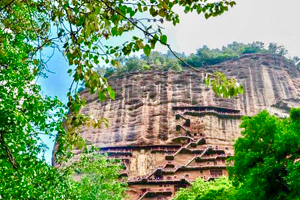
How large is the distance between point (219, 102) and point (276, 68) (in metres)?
10.6

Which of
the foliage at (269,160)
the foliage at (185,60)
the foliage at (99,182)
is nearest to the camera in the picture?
the foliage at (269,160)

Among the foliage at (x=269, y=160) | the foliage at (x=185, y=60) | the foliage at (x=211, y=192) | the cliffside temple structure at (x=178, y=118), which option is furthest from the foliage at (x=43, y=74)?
the foliage at (x=185, y=60)

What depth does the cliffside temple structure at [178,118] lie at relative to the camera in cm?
3256

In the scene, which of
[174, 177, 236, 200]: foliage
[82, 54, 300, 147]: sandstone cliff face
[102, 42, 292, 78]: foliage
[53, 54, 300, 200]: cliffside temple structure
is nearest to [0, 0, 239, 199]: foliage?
[174, 177, 236, 200]: foliage

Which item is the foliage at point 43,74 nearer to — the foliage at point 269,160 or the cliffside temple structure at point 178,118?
the foliage at point 269,160

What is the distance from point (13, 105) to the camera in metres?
6.83

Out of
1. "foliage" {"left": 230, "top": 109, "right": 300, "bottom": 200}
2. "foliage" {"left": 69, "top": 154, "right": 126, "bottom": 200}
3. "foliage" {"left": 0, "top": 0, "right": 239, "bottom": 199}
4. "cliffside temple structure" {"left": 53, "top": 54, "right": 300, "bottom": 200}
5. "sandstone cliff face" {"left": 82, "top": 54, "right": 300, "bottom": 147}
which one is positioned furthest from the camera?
"sandstone cliff face" {"left": 82, "top": 54, "right": 300, "bottom": 147}

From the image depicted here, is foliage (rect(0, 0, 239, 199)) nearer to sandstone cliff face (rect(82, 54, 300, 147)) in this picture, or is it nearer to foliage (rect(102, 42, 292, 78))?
sandstone cliff face (rect(82, 54, 300, 147))

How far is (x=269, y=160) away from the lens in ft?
35.0

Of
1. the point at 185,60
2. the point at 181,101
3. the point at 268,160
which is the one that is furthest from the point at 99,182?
the point at 185,60

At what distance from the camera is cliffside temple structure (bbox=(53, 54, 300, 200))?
32562 millimetres

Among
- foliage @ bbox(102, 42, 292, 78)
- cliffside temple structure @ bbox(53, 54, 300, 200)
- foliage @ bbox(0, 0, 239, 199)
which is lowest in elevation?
foliage @ bbox(0, 0, 239, 199)

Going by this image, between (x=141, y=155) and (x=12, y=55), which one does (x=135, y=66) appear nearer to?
(x=141, y=155)

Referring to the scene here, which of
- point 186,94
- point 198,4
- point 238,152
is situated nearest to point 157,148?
point 186,94
